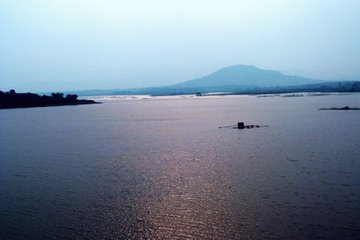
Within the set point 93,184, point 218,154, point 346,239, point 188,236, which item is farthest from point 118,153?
point 346,239

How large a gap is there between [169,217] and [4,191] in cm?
767

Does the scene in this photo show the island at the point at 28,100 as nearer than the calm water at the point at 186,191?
No

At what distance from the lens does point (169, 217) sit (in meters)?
12.9

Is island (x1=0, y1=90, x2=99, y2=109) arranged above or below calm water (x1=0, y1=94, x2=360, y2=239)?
above

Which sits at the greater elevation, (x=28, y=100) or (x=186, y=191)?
(x=28, y=100)

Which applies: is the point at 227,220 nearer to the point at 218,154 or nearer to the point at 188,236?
the point at 188,236

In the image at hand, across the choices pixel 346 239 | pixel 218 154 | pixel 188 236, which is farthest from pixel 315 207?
pixel 218 154

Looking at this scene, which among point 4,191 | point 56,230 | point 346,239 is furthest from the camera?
point 4,191

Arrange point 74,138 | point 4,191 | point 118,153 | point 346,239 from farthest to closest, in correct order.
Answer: point 74,138
point 118,153
point 4,191
point 346,239

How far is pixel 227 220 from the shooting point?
12453 millimetres

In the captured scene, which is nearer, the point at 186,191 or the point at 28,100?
the point at 186,191

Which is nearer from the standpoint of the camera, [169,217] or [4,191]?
[169,217]

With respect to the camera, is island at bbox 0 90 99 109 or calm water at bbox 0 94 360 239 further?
island at bbox 0 90 99 109

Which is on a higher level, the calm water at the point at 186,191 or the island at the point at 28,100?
the island at the point at 28,100
